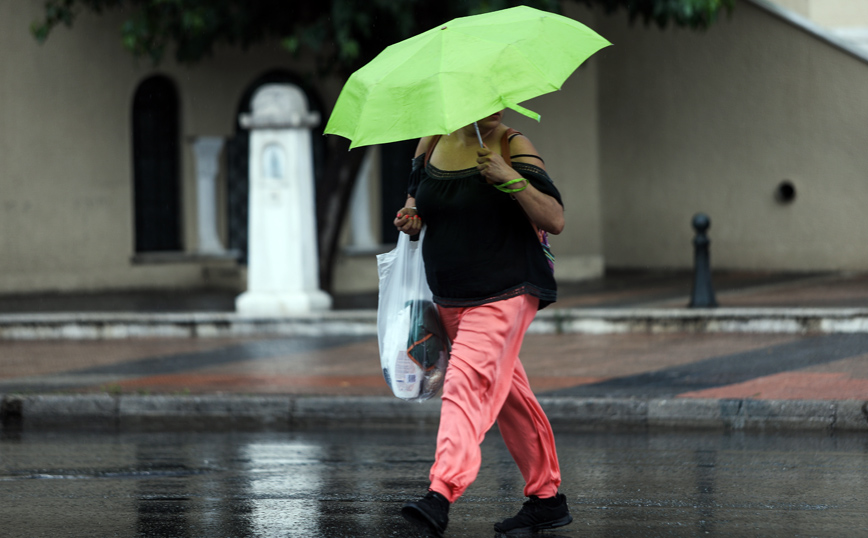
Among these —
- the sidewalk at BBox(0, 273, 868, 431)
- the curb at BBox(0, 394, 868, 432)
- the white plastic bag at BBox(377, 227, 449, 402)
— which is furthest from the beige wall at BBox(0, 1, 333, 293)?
the white plastic bag at BBox(377, 227, 449, 402)

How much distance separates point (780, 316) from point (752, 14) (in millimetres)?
8001

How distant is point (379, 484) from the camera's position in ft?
18.7

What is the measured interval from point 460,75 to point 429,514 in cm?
152

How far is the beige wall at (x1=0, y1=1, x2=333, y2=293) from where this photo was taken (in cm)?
1585

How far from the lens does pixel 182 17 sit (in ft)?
45.8

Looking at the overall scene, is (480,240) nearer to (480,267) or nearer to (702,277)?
(480,267)

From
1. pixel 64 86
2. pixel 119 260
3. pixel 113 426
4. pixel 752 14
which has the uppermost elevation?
pixel 752 14

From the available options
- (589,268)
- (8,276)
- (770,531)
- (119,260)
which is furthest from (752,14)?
(770,531)

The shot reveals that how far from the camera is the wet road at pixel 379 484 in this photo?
4.80m

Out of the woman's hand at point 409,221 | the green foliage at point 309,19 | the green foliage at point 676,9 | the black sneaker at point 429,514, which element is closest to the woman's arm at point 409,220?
the woman's hand at point 409,221

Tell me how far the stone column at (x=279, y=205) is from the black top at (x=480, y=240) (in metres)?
8.26

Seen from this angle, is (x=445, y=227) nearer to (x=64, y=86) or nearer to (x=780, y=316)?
(x=780, y=316)

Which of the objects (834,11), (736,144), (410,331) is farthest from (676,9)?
(410,331)

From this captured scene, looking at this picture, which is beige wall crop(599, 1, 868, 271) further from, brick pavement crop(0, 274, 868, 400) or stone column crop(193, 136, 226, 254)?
stone column crop(193, 136, 226, 254)
